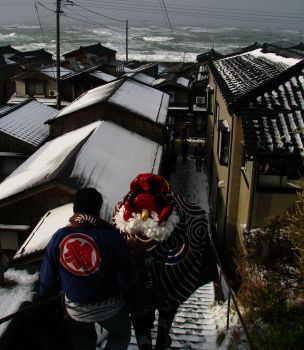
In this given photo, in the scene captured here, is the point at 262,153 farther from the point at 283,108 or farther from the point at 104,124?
the point at 104,124

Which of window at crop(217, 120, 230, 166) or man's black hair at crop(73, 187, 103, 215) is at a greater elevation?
man's black hair at crop(73, 187, 103, 215)

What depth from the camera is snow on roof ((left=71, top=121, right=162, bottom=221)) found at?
10703 mm

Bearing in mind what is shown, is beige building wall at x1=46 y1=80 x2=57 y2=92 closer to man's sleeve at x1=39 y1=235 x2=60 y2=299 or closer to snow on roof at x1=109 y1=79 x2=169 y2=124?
snow on roof at x1=109 y1=79 x2=169 y2=124

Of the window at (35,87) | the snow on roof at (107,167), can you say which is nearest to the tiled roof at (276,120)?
the snow on roof at (107,167)

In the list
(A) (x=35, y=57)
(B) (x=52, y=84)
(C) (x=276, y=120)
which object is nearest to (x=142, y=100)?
(C) (x=276, y=120)

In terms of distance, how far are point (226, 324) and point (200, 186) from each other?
13129 millimetres

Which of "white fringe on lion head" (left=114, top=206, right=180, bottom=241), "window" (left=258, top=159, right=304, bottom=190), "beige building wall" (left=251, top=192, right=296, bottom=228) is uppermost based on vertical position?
"white fringe on lion head" (left=114, top=206, right=180, bottom=241)

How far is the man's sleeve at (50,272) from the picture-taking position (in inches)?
139

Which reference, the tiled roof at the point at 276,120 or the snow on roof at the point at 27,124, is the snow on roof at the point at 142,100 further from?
the tiled roof at the point at 276,120

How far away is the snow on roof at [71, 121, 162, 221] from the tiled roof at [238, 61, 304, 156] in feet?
11.8

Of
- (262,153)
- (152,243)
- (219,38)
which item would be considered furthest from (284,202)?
(219,38)

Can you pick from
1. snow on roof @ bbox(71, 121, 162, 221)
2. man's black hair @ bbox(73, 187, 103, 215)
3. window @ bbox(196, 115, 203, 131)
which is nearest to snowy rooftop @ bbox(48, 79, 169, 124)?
snow on roof @ bbox(71, 121, 162, 221)

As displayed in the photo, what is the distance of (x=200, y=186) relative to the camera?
19.3 meters

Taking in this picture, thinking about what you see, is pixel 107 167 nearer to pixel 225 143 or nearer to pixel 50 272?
pixel 225 143
